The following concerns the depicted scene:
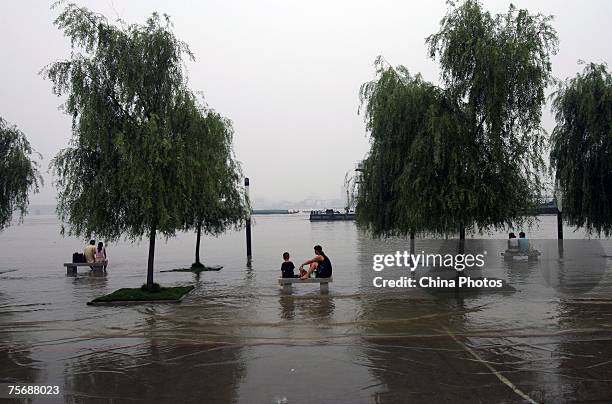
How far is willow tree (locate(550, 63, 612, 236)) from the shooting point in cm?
2073

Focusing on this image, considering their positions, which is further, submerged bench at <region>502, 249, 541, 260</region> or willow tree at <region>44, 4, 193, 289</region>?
submerged bench at <region>502, 249, 541, 260</region>

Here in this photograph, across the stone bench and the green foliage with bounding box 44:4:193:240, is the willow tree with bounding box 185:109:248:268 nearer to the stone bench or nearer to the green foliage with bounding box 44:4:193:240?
the green foliage with bounding box 44:4:193:240

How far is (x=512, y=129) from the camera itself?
15641mm

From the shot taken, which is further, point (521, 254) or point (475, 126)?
point (521, 254)

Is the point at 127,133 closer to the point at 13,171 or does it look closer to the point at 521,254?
the point at 13,171

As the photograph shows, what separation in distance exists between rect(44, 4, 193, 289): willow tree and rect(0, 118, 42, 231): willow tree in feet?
29.0

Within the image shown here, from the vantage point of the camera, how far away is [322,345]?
8.91 m

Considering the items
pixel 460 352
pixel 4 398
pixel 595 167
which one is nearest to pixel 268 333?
pixel 460 352

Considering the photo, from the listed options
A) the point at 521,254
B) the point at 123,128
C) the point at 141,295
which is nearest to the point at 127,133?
the point at 123,128

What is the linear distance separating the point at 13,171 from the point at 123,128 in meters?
10.6

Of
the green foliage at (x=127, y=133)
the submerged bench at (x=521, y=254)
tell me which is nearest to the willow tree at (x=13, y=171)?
the green foliage at (x=127, y=133)

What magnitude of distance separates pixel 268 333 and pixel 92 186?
695cm

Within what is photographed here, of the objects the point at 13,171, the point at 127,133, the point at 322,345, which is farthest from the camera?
the point at 13,171

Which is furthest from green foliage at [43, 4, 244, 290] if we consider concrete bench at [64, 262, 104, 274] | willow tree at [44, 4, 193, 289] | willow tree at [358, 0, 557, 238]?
concrete bench at [64, 262, 104, 274]
